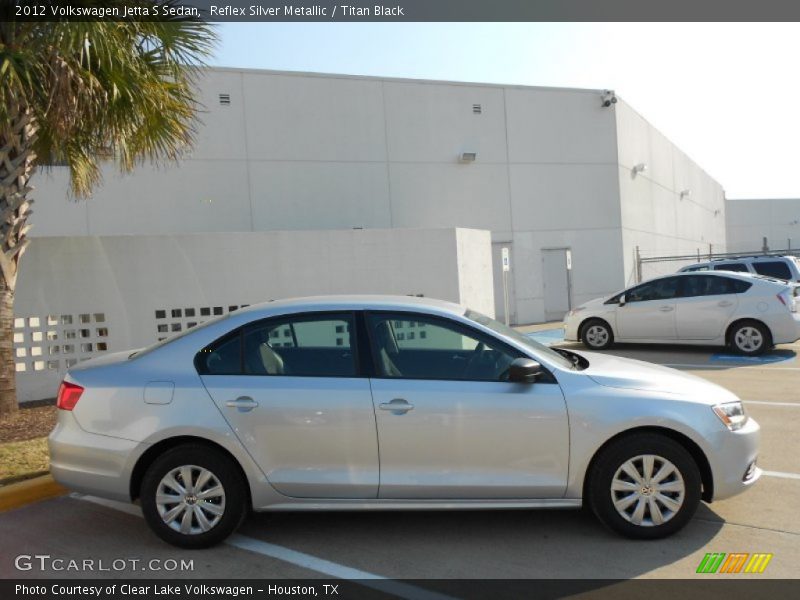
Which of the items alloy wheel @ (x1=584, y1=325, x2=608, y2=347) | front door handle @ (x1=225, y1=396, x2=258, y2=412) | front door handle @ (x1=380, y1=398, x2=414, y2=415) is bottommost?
alloy wheel @ (x1=584, y1=325, x2=608, y2=347)

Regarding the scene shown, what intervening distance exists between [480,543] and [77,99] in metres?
5.86

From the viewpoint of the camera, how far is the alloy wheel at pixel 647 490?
13.7 feet

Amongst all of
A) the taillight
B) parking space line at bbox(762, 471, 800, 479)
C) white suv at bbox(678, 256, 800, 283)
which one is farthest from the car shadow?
white suv at bbox(678, 256, 800, 283)

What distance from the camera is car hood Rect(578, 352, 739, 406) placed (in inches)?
169

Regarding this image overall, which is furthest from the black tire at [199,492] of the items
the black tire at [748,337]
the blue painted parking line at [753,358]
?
the black tire at [748,337]

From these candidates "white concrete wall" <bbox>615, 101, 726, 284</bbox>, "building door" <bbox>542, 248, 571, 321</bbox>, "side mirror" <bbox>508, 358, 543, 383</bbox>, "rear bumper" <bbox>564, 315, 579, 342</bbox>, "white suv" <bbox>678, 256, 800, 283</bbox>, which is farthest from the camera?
"white concrete wall" <bbox>615, 101, 726, 284</bbox>

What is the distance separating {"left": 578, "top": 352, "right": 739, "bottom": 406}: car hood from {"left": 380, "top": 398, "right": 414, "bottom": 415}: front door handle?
1.20 meters

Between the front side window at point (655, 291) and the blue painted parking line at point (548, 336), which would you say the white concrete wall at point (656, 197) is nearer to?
the blue painted parking line at point (548, 336)

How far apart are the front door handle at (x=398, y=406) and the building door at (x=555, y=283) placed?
50.9ft

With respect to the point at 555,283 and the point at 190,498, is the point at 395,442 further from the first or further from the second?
the point at 555,283

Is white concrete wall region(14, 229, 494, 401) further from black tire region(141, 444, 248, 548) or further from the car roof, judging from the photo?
black tire region(141, 444, 248, 548)

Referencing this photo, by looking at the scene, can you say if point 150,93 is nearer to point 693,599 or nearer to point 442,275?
point 442,275

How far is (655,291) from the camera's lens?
40.5 feet

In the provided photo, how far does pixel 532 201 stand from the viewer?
19016 millimetres
